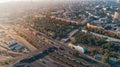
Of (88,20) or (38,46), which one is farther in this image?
(88,20)

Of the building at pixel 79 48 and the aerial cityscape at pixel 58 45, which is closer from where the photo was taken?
the aerial cityscape at pixel 58 45

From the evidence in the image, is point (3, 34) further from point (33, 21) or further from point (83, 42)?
point (83, 42)

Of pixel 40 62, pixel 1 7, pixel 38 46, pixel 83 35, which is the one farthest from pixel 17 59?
pixel 1 7

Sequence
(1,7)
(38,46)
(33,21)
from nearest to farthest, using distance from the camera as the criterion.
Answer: (38,46) < (33,21) < (1,7)

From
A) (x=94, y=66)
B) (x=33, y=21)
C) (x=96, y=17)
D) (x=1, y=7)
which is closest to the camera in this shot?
(x=94, y=66)

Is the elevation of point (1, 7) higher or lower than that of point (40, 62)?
higher

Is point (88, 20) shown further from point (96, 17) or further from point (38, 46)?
point (38, 46)

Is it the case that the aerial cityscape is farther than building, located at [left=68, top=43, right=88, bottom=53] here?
No

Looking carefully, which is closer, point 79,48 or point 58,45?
point 79,48

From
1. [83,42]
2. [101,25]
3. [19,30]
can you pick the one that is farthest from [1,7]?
[83,42]
